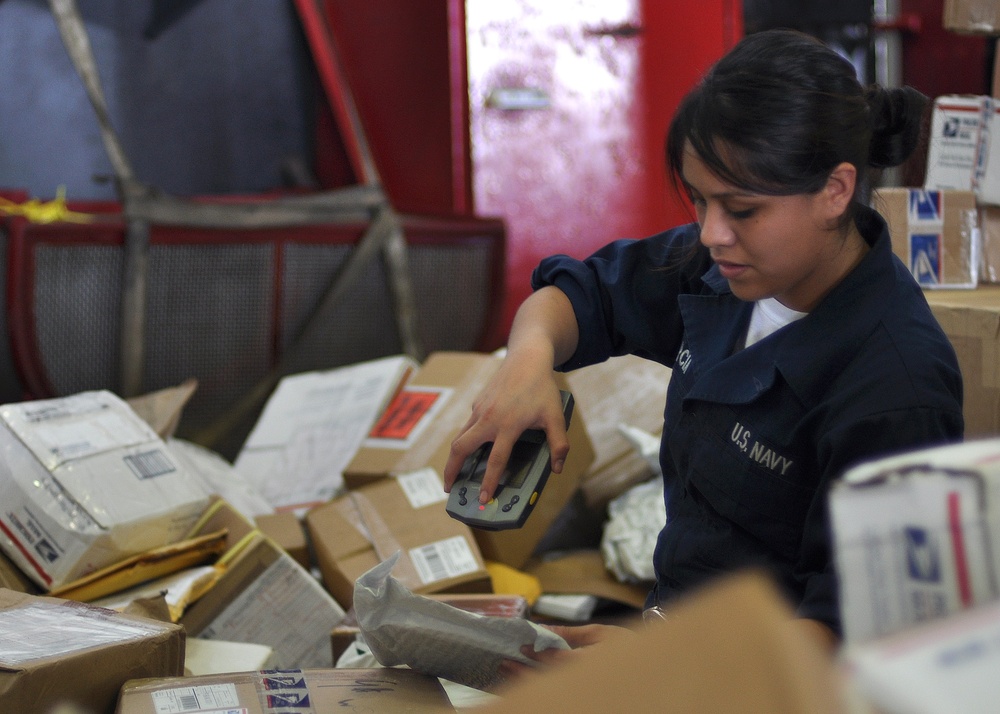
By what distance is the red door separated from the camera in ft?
10.6

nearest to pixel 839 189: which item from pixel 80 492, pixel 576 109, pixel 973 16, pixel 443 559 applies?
pixel 973 16

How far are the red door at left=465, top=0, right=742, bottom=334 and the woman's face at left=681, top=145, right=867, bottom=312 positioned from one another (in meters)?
2.28

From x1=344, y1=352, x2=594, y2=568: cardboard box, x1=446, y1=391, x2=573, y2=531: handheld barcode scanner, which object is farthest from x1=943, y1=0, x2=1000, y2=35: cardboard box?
x1=446, y1=391, x2=573, y2=531: handheld barcode scanner

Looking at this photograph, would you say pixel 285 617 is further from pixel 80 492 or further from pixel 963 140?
pixel 963 140

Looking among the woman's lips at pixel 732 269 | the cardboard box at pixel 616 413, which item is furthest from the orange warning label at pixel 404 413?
the woman's lips at pixel 732 269

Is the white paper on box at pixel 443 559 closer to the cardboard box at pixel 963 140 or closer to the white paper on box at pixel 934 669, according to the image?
the cardboard box at pixel 963 140

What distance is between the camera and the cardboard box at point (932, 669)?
415 millimetres

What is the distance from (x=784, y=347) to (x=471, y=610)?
0.67 metres

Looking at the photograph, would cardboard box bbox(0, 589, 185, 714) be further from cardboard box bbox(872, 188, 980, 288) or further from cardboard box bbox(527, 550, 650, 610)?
cardboard box bbox(872, 188, 980, 288)

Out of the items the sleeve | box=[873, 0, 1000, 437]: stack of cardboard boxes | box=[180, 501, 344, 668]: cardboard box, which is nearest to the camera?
the sleeve

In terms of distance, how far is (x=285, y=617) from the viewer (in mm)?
1663

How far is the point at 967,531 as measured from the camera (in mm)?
495

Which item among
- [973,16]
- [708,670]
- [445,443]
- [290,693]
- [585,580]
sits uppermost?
[973,16]

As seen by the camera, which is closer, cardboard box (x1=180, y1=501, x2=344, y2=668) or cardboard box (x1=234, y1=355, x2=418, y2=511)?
cardboard box (x1=180, y1=501, x2=344, y2=668)
